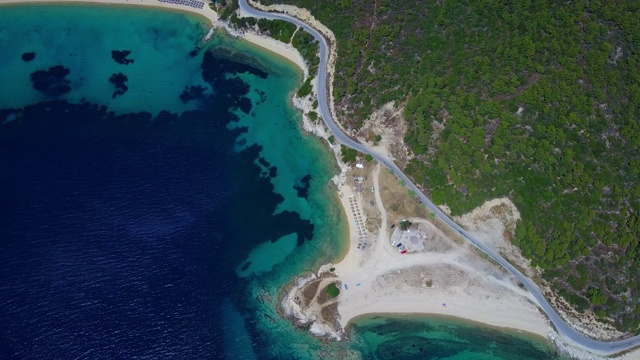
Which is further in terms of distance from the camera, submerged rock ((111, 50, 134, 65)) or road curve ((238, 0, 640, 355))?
submerged rock ((111, 50, 134, 65))

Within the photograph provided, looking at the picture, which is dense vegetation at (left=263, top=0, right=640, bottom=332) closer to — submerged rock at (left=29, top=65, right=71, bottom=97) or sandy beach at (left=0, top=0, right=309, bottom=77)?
sandy beach at (left=0, top=0, right=309, bottom=77)

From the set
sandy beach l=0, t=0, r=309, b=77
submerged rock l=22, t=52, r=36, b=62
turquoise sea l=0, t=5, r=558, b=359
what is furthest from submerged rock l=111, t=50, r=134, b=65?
submerged rock l=22, t=52, r=36, b=62

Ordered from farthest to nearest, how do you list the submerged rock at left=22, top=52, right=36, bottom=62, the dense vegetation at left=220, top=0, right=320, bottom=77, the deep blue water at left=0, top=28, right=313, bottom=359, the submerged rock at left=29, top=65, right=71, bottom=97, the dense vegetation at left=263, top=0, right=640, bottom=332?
the submerged rock at left=22, top=52, right=36, bottom=62, the submerged rock at left=29, top=65, right=71, bottom=97, the dense vegetation at left=220, top=0, right=320, bottom=77, the dense vegetation at left=263, top=0, right=640, bottom=332, the deep blue water at left=0, top=28, right=313, bottom=359

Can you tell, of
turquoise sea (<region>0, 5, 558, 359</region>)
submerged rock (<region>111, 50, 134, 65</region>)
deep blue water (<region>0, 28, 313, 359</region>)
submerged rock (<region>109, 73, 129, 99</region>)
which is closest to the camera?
deep blue water (<region>0, 28, 313, 359</region>)

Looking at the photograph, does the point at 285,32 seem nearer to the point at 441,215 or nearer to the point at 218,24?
the point at 218,24

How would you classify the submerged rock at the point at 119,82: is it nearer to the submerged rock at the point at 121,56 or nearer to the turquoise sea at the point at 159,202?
the turquoise sea at the point at 159,202

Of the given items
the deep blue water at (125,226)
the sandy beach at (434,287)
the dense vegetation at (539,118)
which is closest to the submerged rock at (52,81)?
the deep blue water at (125,226)

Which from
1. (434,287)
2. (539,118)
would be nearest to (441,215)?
(434,287)

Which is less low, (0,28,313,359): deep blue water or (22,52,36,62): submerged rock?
(22,52,36,62): submerged rock
